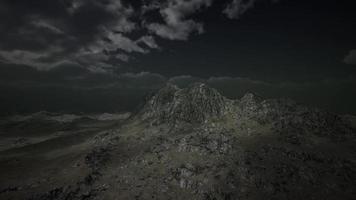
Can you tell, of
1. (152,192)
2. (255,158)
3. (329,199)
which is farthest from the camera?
(255,158)

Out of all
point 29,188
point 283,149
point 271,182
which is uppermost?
point 283,149

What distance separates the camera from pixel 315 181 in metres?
148

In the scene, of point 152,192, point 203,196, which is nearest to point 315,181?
point 203,196

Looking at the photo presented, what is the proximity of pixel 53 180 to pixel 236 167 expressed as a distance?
132 m

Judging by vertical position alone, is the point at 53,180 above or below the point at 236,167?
below

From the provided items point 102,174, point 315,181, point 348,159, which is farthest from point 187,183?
point 348,159

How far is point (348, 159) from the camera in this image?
17712 cm

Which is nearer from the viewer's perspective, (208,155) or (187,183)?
(187,183)

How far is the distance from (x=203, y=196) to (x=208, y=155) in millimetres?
48921

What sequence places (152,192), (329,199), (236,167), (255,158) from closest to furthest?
(329,199) < (152,192) < (236,167) < (255,158)

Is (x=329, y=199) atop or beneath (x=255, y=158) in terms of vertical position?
beneath

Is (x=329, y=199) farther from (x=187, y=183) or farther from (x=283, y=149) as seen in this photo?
(x=187, y=183)

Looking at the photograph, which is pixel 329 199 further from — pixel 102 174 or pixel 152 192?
pixel 102 174

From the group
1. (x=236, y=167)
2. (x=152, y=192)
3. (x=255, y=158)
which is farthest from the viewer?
(x=255, y=158)
